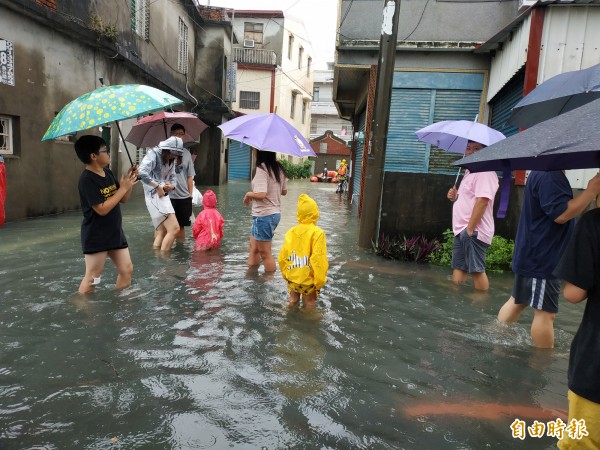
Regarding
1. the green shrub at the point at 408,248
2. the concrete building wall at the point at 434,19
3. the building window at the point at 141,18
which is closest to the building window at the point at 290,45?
the building window at the point at 141,18

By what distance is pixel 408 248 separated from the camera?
24.9 feet

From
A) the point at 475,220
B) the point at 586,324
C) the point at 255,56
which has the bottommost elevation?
the point at 586,324

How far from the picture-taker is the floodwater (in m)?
2.76

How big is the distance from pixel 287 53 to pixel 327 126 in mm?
19462

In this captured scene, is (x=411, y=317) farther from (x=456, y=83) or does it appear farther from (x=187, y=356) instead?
(x=456, y=83)

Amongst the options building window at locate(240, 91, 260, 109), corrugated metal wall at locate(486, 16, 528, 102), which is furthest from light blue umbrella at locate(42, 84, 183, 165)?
building window at locate(240, 91, 260, 109)

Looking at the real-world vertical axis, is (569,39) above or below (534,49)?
above

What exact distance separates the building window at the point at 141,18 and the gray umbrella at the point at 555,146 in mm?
14779

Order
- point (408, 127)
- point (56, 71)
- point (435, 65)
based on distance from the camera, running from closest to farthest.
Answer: point (56, 71), point (435, 65), point (408, 127)

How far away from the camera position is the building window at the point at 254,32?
1443 inches

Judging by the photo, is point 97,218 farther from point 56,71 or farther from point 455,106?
point 455,106

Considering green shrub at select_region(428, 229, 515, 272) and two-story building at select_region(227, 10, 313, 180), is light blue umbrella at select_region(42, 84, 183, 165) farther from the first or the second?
two-story building at select_region(227, 10, 313, 180)

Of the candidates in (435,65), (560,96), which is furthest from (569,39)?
(560,96)

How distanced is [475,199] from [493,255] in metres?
2.25
